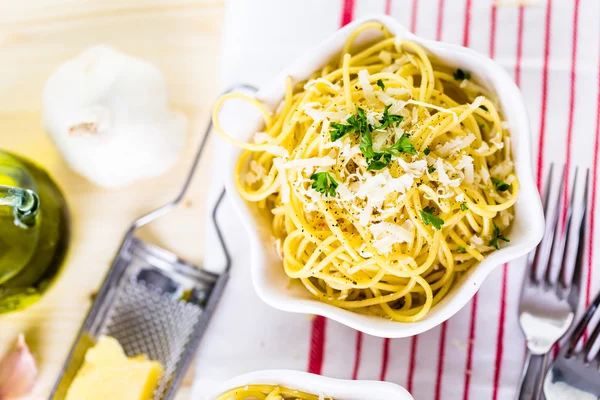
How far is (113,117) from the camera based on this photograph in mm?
910

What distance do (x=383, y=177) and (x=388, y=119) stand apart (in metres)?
0.06

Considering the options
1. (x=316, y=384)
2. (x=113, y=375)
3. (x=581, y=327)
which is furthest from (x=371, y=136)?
(x=113, y=375)

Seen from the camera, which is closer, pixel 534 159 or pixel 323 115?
pixel 323 115

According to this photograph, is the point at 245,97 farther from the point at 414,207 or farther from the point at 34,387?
the point at 34,387

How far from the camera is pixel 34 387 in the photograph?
95cm

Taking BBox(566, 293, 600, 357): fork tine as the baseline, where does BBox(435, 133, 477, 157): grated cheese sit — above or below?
above

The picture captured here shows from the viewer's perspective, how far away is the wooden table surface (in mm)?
959

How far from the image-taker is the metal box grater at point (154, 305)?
0.90m

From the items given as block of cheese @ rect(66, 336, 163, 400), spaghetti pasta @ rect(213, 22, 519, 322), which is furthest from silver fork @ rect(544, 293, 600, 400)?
block of cheese @ rect(66, 336, 163, 400)

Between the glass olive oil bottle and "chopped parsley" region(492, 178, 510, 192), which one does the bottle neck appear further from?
"chopped parsley" region(492, 178, 510, 192)

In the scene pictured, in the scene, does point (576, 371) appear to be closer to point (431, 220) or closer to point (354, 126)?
point (431, 220)

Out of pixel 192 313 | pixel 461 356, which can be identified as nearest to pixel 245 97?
pixel 192 313

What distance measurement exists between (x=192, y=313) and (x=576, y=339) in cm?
52

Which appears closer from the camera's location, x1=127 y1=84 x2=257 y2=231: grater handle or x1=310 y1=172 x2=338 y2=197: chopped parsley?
x1=310 y1=172 x2=338 y2=197: chopped parsley
